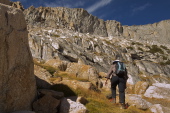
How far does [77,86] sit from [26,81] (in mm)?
4296

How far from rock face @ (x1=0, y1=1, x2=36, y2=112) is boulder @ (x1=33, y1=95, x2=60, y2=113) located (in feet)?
1.14

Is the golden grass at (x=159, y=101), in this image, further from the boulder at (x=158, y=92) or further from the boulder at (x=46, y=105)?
the boulder at (x=46, y=105)

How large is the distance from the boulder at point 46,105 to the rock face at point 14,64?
0.35m

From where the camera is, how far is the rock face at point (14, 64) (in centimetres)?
613

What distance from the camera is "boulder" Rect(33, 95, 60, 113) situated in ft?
25.1

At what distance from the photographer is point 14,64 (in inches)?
263

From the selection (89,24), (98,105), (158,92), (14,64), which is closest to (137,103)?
(98,105)

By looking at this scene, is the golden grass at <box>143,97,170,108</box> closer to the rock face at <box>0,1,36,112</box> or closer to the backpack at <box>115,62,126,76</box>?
the backpack at <box>115,62,126,76</box>

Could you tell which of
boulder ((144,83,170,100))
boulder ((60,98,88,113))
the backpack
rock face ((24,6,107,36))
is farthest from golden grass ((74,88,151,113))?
rock face ((24,6,107,36))

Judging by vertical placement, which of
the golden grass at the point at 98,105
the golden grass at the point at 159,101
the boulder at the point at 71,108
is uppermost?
the boulder at the point at 71,108

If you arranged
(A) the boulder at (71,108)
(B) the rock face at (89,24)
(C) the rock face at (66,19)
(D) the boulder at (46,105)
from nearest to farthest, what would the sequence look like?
(D) the boulder at (46,105), (A) the boulder at (71,108), (C) the rock face at (66,19), (B) the rock face at (89,24)

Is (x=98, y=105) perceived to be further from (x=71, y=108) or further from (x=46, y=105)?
(x=46, y=105)

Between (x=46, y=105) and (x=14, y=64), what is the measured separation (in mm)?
2501

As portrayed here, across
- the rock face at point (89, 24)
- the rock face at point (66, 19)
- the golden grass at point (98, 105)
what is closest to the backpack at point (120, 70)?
the golden grass at point (98, 105)
